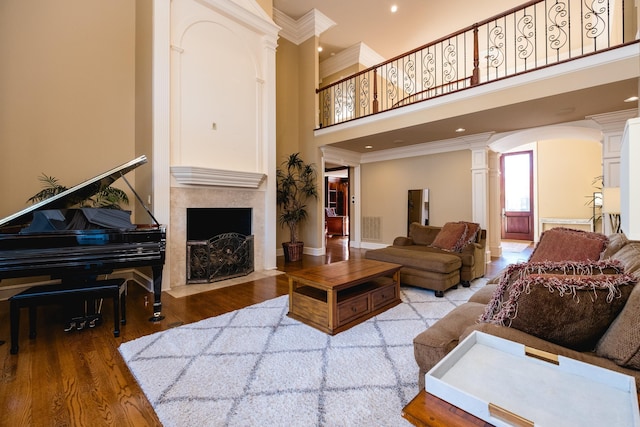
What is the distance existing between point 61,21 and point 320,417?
5476 mm

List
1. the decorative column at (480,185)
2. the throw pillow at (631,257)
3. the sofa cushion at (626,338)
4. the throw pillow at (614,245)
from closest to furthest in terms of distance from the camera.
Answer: the sofa cushion at (626,338), the throw pillow at (631,257), the throw pillow at (614,245), the decorative column at (480,185)

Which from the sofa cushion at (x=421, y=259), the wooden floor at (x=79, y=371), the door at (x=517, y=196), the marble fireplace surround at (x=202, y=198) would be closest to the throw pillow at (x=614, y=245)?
the sofa cushion at (x=421, y=259)

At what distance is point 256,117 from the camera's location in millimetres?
4746

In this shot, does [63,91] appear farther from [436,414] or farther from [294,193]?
[436,414]

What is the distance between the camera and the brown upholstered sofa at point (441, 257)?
11.3 ft

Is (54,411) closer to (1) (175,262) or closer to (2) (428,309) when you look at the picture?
(1) (175,262)

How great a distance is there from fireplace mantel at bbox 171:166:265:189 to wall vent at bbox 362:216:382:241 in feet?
11.3

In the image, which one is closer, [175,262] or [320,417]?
[320,417]

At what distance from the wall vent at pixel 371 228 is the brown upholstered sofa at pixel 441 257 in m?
2.34

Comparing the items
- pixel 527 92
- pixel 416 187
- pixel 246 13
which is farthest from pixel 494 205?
pixel 246 13

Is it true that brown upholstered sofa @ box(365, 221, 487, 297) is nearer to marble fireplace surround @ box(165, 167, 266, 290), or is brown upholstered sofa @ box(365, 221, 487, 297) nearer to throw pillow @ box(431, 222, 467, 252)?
throw pillow @ box(431, 222, 467, 252)

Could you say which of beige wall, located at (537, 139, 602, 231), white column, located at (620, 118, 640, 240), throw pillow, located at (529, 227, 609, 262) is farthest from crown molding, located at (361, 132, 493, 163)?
white column, located at (620, 118, 640, 240)

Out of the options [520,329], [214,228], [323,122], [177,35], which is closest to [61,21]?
[177,35]

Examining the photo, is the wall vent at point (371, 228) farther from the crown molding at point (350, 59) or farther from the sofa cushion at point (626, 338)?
the sofa cushion at point (626, 338)
